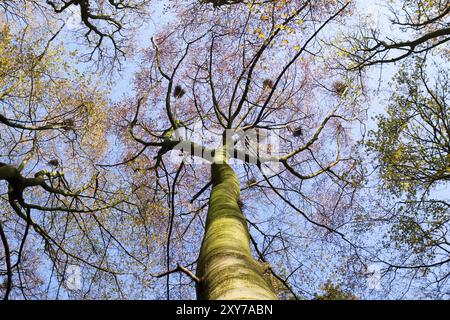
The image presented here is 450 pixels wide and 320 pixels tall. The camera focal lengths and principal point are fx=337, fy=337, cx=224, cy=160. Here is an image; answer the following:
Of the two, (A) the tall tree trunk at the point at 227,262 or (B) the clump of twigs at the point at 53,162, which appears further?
(B) the clump of twigs at the point at 53,162

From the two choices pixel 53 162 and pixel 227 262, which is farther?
pixel 53 162

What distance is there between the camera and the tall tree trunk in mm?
2007

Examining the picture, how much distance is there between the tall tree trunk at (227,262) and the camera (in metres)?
2.01

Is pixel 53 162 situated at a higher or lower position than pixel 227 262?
higher

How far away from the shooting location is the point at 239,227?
10.7 feet

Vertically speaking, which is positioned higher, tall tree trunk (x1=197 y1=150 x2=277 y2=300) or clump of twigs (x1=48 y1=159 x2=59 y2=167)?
clump of twigs (x1=48 y1=159 x2=59 y2=167)

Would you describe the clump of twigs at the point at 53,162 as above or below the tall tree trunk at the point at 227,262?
above

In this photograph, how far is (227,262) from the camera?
7.93 ft

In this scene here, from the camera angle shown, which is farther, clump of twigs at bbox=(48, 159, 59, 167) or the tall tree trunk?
clump of twigs at bbox=(48, 159, 59, 167)
